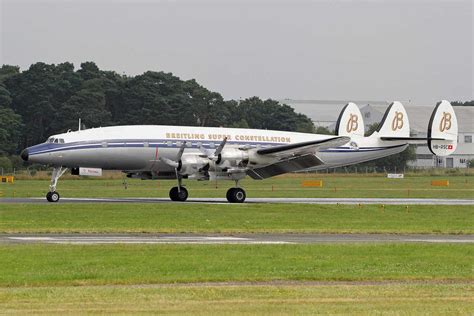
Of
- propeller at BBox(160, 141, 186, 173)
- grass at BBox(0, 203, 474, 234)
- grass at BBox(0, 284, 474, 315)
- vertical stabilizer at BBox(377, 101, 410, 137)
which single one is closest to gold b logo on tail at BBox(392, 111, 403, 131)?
vertical stabilizer at BBox(377, 101, 410, 137)

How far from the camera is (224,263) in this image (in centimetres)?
2216

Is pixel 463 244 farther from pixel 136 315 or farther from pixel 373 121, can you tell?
pixel 373 121

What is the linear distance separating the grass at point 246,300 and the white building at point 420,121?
101 metres

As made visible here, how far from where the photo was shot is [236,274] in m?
20.3

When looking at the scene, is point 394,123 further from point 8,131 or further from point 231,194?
point 8,131

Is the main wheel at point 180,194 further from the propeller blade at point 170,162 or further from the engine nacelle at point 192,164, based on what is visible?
the engine nacelle at point 192,164

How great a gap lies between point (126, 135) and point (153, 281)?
1106 inches

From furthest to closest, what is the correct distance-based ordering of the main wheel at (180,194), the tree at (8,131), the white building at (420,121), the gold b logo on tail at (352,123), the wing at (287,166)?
the white building at (420,121)
the tree at (8,131)
the gold b logo on tail at (352,123)
the main wheel at (180,194)
the wing at (287,166)

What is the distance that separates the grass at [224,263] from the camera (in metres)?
19.9

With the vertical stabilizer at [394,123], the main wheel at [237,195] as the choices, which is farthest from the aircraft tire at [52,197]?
the vertical stabilizer at [394,123]

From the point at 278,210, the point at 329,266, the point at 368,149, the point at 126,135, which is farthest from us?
the point at 368,149

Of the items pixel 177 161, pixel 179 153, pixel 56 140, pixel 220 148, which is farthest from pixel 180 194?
pixel 56 140

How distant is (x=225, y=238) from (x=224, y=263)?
7.06m

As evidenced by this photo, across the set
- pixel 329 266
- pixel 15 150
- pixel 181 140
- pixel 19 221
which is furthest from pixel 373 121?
pixel 329 266
